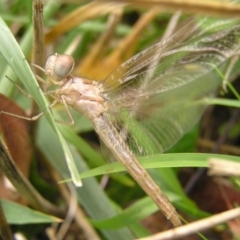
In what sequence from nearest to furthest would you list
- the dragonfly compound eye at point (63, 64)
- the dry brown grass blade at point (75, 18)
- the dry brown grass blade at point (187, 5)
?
the dry brown grass blade at point (187, 5)
the dragonfly compound eye at point (63, 64)
the dry brown grass blade at point (75, 18)

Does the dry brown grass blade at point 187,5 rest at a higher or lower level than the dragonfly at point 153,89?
lower

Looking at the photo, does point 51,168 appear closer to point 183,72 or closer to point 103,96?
point 103,96

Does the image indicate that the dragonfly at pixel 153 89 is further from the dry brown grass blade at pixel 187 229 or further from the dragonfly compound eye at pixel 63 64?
the dry brown grass blade at pixel 187 229

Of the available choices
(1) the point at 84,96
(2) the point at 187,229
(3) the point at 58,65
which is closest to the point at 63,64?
(3) the point at 58,65

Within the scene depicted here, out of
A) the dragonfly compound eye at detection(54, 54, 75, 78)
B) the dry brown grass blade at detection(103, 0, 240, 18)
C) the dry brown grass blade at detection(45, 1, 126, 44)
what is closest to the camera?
the dry brown grass blade at detection(103, 0, 240, 18)

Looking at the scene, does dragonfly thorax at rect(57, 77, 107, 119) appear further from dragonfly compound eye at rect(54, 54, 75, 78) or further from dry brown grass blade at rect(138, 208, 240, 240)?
dry brown grass blade at rect(138, 208, 240, 240)

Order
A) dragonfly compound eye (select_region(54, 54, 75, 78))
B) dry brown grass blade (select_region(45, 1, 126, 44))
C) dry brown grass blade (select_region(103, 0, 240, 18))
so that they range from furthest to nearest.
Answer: dry brown grass blade (select_region(45, 1, 126, 44)) → dragonfly compound eye (select_region(54, 54, 75, 78)) → dry brown grass blade (select_region(103, 0, 240, 18))

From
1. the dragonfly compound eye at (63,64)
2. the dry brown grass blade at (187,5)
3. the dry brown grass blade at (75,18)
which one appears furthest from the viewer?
the dry brown grass blade at (75,18)

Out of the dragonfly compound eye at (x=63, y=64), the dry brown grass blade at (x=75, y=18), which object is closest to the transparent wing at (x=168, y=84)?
the dragonfly compound eye at (x=63, y=64)

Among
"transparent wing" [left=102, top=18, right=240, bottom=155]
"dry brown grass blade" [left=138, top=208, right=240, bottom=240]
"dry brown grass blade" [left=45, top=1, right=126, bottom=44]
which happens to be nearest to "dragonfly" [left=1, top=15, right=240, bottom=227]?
"transparent wing" [left=102, top=18, right=240, bottom=155]
